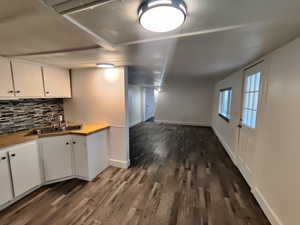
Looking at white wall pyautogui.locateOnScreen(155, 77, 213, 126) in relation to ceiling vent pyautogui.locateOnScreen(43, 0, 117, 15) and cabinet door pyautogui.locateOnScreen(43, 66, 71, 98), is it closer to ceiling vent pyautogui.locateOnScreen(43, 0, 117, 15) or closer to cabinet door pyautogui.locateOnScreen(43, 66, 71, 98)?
cabinet door pyautogui.locateOnScreen(43, 66, 71, 98)

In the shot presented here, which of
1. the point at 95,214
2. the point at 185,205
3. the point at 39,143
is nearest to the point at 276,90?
the point at 185,205

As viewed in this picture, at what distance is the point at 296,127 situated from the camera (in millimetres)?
1335

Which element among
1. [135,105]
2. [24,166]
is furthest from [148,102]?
[24,166]

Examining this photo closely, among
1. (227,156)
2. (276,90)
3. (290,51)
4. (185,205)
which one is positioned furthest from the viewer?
(227,156)

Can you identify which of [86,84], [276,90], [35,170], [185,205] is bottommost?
[185,205]

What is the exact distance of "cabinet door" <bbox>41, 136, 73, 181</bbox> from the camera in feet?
7.26

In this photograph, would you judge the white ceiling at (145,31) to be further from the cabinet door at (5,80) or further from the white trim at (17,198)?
the white trim at (17,198)

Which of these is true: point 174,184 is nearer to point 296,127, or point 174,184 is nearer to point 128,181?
point 128,181

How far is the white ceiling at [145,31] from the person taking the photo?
89cm

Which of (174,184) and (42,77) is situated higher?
(42,77)

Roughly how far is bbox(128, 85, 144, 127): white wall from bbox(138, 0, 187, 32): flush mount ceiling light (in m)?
5.17

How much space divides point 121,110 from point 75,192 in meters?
1.56

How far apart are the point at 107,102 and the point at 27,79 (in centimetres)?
133

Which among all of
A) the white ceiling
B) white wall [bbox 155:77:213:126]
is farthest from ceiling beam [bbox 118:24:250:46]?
white wall [bbox 155:77:213:126]
